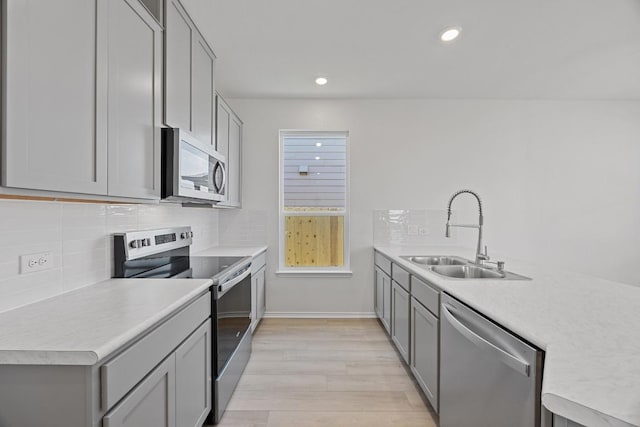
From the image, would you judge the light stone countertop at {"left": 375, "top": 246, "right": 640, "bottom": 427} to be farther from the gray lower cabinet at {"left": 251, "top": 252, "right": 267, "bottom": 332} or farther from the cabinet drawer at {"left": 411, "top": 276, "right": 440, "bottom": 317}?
the gray lower cabinet at {"left": 251, "top": 252, "right": 267, "bottom": 332}

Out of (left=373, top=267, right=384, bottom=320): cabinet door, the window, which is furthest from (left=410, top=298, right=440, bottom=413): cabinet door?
the window

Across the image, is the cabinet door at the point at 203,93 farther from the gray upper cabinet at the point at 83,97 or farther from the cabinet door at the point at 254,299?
the cabinet door at the point at 254,299

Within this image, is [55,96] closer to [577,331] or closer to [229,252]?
[577,331]

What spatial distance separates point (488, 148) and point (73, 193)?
3916 mm

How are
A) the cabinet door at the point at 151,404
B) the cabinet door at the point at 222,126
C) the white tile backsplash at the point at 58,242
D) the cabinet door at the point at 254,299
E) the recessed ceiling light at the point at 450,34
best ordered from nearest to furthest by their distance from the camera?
the cabinet door at the point at 151,404, the white tile backsplash at the point at 58,242, the recessed ceiling light at the point at 450,34, the cabinet door at the point at 222,126, the cabinet door at the point at 254,299

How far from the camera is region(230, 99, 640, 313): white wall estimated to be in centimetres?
374

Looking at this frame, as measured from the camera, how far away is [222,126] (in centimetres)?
287

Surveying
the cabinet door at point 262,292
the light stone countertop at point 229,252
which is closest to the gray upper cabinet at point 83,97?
the light stone countertop at point 229,252

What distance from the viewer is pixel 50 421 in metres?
0.87

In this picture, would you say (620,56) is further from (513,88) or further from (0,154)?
(0,154)

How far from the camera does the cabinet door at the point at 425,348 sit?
188 centimetres

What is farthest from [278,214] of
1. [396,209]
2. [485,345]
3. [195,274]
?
[485,345]

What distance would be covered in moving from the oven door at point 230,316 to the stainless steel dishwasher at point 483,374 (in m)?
1.25

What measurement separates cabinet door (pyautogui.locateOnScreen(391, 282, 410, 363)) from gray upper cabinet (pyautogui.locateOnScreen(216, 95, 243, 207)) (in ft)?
5.73
